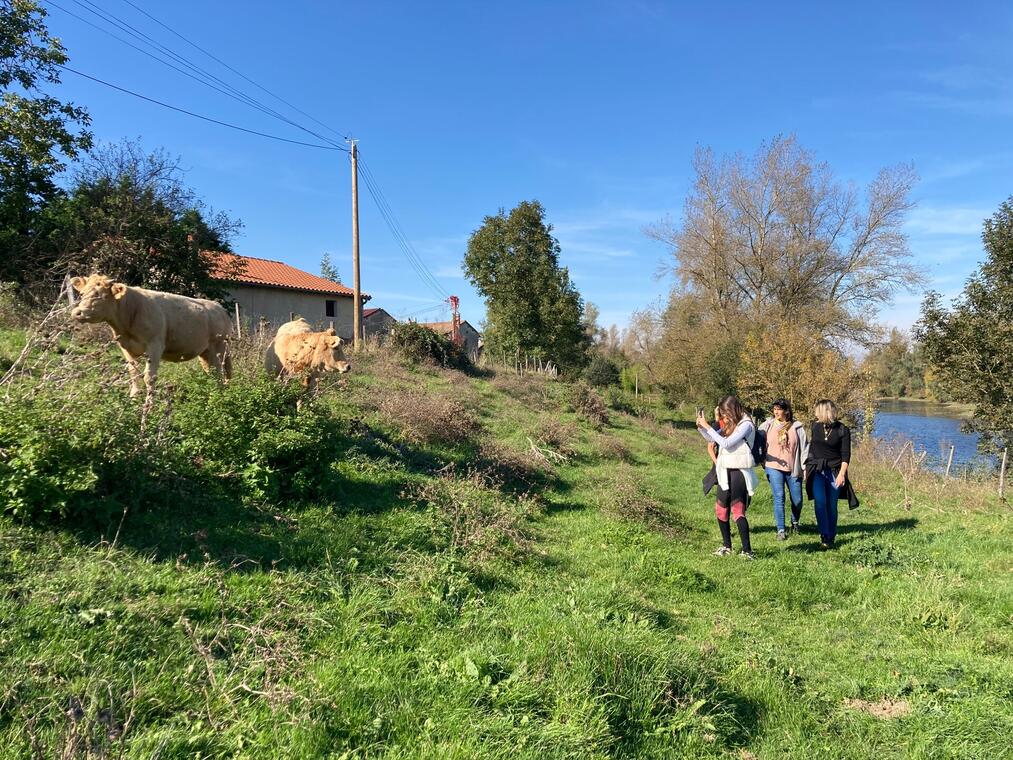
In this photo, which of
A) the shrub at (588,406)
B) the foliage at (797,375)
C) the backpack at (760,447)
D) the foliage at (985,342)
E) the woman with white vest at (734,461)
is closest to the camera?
the woman with white vest at (734,461)

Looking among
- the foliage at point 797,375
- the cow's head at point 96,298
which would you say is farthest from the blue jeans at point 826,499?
the foliage at point 797,375

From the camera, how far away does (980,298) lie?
1714cm

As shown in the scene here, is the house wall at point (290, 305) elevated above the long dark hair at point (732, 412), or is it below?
above

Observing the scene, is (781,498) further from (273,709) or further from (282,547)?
(273,709)

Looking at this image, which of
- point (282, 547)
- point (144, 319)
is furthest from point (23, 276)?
point (282, 547)

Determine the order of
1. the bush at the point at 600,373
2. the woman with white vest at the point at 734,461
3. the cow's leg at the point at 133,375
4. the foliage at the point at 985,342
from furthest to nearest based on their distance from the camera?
1. the bush at the point at 600,373
2. the foliage at the point at 985,342
3. the woman with white vest at the point at 734,461
4. the cow's leg at the point at 133,375

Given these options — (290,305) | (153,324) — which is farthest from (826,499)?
(290,305)

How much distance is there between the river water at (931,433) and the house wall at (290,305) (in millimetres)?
26482

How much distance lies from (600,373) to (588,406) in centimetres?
2496

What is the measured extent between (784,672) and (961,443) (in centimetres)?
3230

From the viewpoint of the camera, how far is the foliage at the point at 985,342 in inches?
640

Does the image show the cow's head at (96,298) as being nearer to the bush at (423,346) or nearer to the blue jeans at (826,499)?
the blue jeans at (826,499)

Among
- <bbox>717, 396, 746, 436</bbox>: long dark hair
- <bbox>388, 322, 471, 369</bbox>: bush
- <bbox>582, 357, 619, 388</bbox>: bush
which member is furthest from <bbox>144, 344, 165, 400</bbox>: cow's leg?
<bbox>582, 357, 619, 388</bbox>: bush

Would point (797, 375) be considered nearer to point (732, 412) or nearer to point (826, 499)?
point (826, 499)
